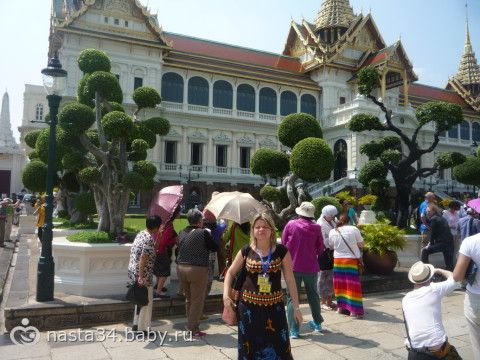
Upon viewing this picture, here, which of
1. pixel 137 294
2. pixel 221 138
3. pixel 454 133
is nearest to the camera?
pixel 137 294

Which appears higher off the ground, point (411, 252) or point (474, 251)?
point (474, 251)

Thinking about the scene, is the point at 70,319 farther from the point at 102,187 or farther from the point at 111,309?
the point at 102,187

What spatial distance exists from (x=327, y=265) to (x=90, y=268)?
12.0 ft

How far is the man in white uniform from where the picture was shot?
112 inches

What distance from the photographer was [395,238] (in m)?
7.87

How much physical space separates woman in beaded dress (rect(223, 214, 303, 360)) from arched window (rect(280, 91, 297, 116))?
104 ft

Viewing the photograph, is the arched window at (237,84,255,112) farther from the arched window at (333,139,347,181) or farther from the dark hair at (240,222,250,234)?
the dark hair at (240,222,250,234)

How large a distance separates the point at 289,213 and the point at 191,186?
67.9 ft

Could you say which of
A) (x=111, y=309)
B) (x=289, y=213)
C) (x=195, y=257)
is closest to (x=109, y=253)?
(x=111, y=309)

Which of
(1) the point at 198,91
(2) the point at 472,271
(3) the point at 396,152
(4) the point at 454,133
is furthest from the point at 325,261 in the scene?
(4) the point at 454,133

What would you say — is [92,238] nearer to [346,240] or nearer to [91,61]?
[91,61]

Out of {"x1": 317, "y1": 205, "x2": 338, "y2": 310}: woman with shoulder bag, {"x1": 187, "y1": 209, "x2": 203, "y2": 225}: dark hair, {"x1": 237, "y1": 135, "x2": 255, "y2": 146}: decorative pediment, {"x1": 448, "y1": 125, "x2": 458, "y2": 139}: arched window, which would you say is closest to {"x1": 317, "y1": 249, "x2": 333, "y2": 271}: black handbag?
{"x1": 317, "y1": 205, "x2": 338, "y2": 310}: woman with shoulder bag

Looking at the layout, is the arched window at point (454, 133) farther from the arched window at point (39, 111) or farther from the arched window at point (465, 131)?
the arched window at point (39, 111)

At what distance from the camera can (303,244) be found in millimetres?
5285
